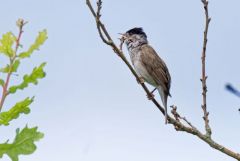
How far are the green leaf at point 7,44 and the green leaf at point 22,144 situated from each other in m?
0.38

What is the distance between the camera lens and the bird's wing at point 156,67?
11702mm

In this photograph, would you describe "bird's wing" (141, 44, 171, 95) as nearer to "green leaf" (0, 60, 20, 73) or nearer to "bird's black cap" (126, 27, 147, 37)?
"bird's black cap" (126, 27, 147, 37)

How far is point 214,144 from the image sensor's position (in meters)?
5.28

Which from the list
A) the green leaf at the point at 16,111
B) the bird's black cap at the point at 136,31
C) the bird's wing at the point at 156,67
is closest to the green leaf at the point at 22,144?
the green leaf at the point at 16,111

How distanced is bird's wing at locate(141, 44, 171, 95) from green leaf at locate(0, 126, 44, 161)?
9082 mm

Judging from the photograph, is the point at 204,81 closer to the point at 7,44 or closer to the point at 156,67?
the point at 7,44

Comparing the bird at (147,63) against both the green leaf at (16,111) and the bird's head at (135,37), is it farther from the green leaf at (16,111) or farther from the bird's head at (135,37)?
the green leaf at (16,111)

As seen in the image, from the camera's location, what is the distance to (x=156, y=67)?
40.6 feet

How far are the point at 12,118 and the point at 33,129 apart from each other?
116 millimetres

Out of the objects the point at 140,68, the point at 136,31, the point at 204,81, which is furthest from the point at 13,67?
the point at 136,31

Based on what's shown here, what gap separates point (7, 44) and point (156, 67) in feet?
32.8

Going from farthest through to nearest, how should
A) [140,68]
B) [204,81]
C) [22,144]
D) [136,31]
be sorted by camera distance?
[136,31] → [140,68] → [204,81] → [22,144]

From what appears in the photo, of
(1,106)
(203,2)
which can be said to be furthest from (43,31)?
(203,2)

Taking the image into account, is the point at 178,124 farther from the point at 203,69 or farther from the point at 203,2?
the point at 203,2
